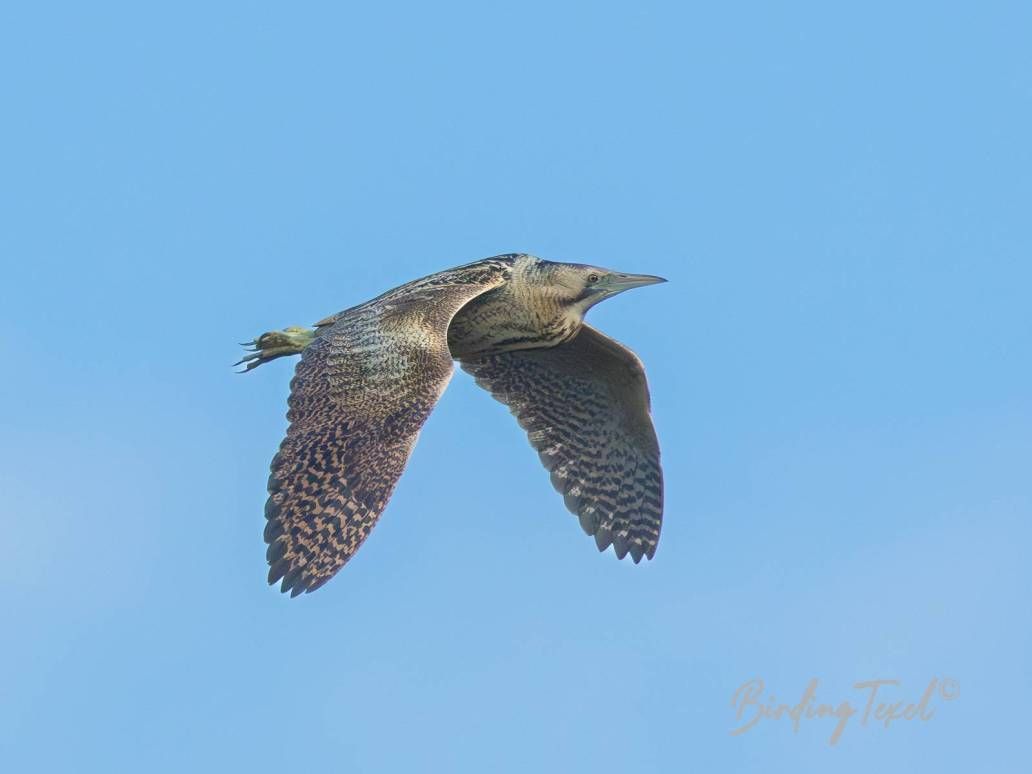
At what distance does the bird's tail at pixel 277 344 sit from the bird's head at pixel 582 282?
2.05m

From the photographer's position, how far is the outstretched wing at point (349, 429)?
1395cm

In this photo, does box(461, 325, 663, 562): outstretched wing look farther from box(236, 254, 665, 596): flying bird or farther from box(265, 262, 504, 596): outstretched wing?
box(265, 262, 504, 596): outstretched wing

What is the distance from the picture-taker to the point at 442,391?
14.5m

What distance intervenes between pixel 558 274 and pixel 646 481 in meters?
2.42

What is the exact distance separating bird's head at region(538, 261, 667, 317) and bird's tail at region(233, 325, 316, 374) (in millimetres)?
2053

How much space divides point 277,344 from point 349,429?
267cm

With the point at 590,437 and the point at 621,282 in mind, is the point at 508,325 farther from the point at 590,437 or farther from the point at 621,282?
the point at 590,437

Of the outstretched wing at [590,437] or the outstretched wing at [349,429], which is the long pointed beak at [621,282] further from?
the outstretched wing at [349,429]

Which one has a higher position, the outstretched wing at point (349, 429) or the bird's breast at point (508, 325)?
the bird's breast at point (508, 325)

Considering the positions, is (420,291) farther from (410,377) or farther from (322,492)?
(322,492)

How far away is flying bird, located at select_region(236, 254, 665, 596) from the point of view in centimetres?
1406

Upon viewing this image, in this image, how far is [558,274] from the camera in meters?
16.2

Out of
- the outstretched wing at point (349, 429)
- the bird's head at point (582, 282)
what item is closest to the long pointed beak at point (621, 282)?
the bird's head at point (582, 282)

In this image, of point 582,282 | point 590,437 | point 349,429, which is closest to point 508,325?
point 582,282
